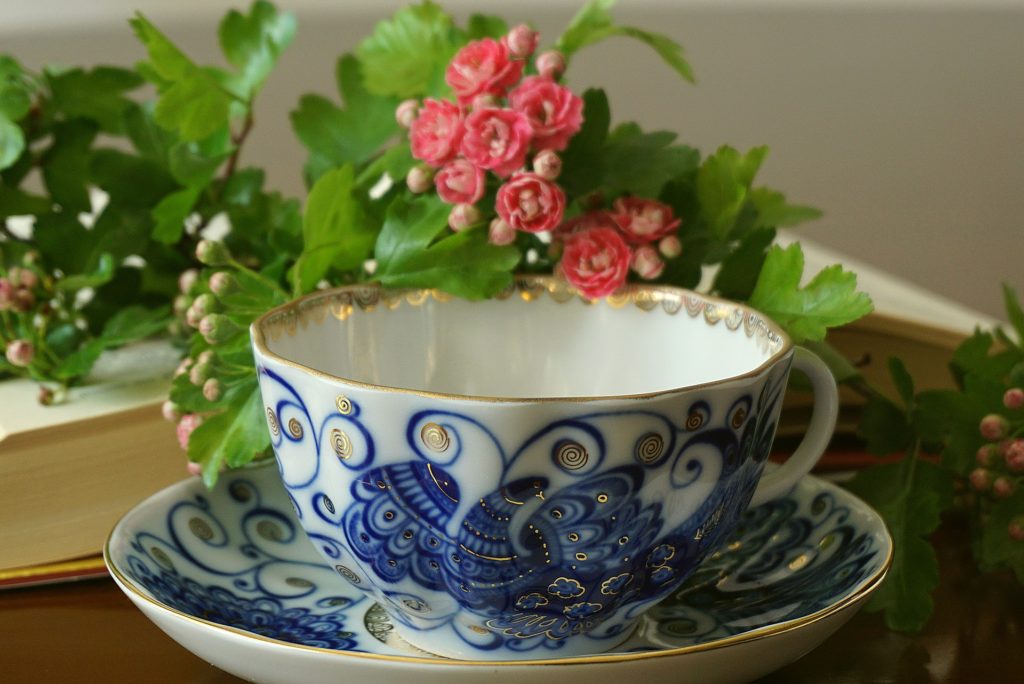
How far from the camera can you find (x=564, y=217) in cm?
49

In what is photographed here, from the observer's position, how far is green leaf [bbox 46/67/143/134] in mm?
581

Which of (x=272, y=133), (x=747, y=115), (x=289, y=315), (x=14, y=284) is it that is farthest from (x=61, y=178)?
(x=747, y=115)

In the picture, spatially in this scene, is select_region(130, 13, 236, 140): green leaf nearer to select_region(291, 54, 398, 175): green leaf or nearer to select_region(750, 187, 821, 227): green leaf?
select_region(291, 54, 398, 175): green leaf

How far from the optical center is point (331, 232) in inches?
18.4

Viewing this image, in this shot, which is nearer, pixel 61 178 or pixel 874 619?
pixel 874 619

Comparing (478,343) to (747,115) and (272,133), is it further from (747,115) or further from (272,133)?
(747,115)

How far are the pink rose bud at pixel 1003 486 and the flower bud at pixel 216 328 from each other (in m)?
0.30

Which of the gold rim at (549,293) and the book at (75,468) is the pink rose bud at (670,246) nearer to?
the gold rim at (549,293)

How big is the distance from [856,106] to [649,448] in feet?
4.82

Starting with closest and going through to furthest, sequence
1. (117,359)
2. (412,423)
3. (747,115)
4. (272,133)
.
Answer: (412,423) → (117,359) → (272,133) → (747,115)

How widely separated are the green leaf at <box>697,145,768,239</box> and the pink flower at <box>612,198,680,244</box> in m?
0.02

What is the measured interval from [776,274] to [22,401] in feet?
1.05

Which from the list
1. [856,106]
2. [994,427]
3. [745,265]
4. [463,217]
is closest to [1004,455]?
[994,427]

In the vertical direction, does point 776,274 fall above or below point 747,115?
above
